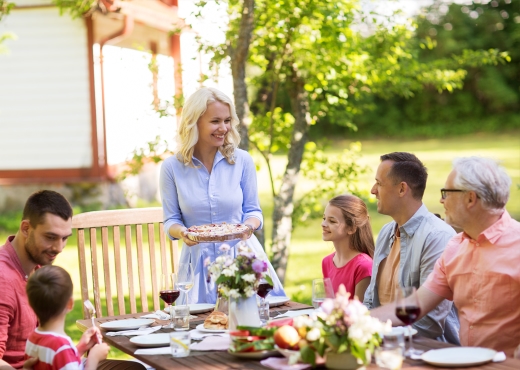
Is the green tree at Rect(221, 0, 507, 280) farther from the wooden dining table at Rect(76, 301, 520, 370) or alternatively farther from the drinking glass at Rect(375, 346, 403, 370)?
the drinking glass at Rect(375, 346, 403, 370)

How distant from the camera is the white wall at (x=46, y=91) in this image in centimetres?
1248

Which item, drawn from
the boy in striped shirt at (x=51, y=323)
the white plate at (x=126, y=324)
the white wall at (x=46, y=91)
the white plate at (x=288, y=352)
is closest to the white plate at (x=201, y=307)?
the white plate at (x=126, y=324)

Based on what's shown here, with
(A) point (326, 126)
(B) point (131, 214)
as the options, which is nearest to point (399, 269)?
(B) point (131, 214)

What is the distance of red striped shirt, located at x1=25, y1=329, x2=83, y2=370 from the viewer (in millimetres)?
2678

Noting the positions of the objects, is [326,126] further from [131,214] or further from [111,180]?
[131,214]

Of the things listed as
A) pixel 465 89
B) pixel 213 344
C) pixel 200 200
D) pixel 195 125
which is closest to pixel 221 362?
pixel 213 344

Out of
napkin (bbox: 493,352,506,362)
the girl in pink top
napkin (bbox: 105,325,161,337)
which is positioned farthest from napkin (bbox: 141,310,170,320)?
napkin (bbox: 493,352,506,362)

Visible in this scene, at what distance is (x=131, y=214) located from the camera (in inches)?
181

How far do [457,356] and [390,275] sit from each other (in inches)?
44.9

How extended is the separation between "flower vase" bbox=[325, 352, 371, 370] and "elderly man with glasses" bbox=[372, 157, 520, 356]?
0.74 meters

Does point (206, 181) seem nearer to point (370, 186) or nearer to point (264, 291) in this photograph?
point (264, 291)

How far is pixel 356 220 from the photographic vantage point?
4.26 metres

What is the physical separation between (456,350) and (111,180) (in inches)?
405

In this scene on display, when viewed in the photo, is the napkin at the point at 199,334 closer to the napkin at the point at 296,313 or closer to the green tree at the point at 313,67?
the napkin at the point at 296,313
